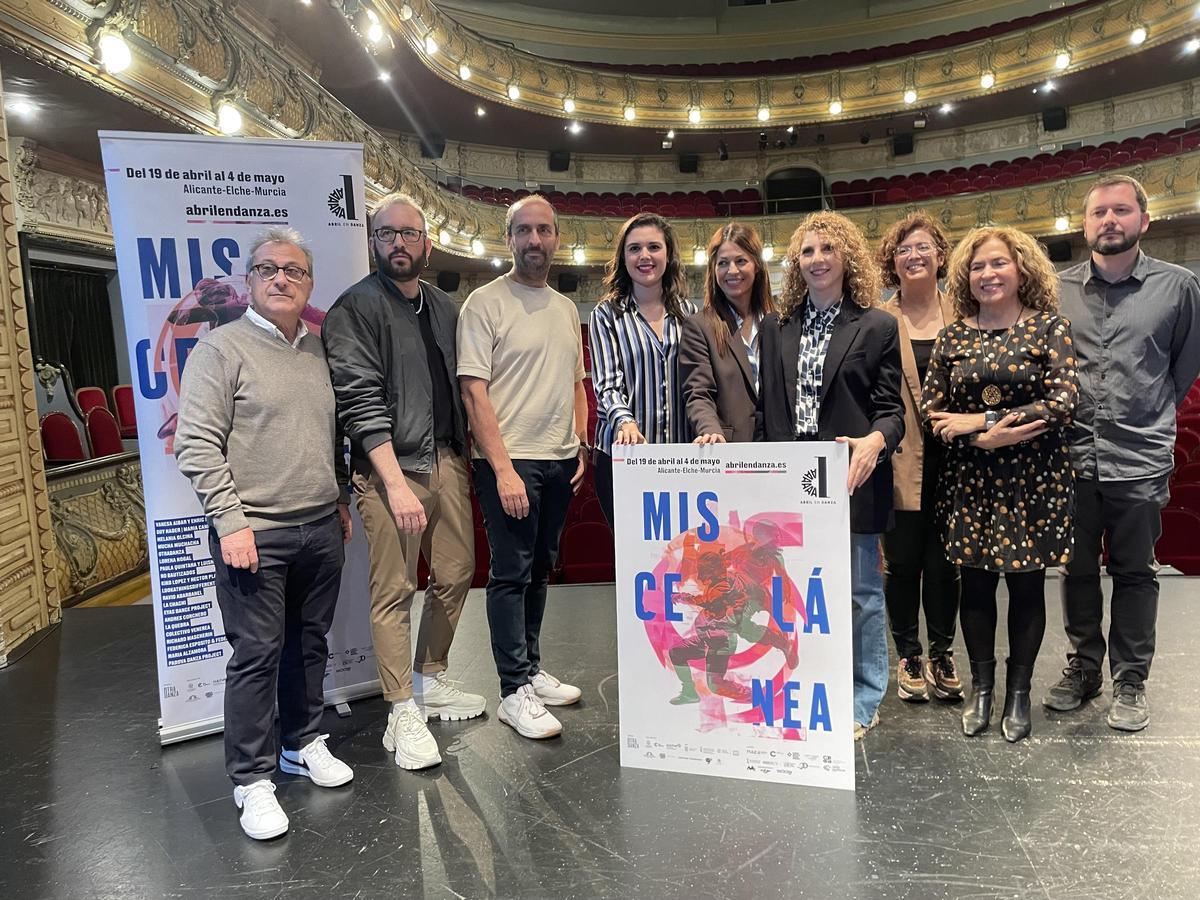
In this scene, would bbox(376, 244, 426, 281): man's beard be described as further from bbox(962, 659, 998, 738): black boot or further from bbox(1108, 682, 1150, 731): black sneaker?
bbox(1108, 682, 1150, 731): black sneaker

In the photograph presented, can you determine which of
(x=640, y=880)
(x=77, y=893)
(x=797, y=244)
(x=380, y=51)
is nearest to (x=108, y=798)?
(x=77, y=893)

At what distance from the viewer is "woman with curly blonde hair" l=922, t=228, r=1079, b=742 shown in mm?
1771

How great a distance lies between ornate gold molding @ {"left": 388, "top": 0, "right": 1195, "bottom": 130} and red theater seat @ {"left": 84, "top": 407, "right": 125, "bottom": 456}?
234 inches

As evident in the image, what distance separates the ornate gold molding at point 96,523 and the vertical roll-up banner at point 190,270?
205cm

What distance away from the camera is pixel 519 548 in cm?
198

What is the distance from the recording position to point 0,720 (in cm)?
229

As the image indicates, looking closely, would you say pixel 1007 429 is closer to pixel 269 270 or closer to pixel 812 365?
pixel 812 365

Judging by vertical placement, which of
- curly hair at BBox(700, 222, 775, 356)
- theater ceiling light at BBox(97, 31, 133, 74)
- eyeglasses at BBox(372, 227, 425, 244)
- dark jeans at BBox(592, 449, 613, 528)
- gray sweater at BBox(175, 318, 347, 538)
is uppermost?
theater ceiling light at BBox(97, 31, 133, 74)

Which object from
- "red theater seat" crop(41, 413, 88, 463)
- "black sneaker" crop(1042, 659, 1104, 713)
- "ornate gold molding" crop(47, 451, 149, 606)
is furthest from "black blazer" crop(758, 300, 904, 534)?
"red theater seat" crop(41, 413, 88, 463)

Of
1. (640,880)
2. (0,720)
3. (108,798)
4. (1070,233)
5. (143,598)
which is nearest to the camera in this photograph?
(640,880)

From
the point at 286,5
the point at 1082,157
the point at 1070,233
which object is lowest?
the point at 1070,233

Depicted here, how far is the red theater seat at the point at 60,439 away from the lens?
15.6 ft

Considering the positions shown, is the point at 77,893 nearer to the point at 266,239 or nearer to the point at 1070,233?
the point at 266,239

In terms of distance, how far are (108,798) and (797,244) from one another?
2.25 metres
